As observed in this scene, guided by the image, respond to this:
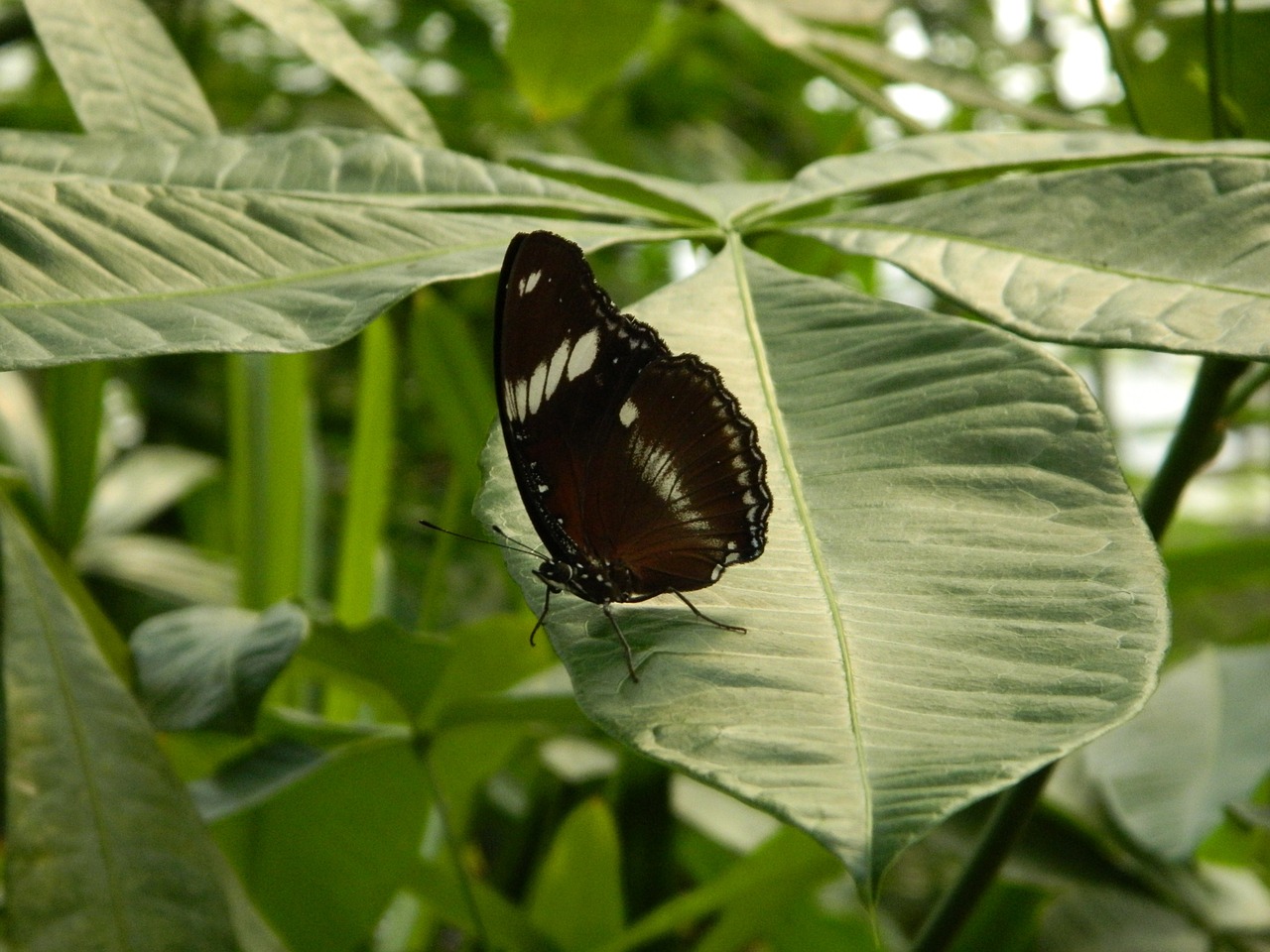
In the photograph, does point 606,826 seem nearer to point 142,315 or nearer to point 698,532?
point 698,532

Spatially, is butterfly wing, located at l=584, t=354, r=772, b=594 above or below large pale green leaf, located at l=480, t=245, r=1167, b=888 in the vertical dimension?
below

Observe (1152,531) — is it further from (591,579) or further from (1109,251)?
(591,579)

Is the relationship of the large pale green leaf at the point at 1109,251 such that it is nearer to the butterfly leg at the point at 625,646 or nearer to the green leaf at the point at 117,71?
the butterfly leg at the point at 625,646

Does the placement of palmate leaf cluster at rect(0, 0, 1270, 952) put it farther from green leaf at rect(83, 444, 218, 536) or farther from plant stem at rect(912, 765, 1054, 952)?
green leaf at rect(83, 444, 218, 536)

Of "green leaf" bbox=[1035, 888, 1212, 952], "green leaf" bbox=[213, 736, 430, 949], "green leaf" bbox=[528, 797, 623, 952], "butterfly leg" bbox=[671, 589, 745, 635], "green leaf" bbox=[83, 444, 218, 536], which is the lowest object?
"green leaf" bbox=[83, 444, 218, 536]

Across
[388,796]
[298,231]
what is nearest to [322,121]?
[388,796]

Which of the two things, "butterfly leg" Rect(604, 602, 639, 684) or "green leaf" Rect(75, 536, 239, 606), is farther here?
"green leaf" Rect(75, 536, 239, 606)

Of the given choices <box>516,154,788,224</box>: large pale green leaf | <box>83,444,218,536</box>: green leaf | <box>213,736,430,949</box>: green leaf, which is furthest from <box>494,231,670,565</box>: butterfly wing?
<box>83,444,218,536</box>: green leaf
